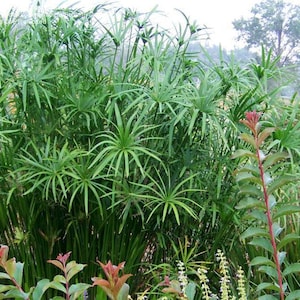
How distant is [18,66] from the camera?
5.02 ft

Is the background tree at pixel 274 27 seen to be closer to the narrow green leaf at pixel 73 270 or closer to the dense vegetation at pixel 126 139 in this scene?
the dense vegetation at pixel 126 139

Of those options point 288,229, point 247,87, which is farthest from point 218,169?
point 288,229

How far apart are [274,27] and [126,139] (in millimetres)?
1112

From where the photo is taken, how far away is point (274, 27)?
6.98ft

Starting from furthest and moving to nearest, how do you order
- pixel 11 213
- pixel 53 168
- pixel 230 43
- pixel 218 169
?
1. pixel 230 43
2. pixel 11 213
3. pixel 218 169
4. pixel 53 168

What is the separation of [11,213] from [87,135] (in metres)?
0.42

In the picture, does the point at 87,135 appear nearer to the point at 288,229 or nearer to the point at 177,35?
the point at 177,35

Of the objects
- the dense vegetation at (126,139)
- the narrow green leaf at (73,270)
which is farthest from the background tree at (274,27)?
the narrow green leaf at (73,270)

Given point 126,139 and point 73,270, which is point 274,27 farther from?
point 73,270

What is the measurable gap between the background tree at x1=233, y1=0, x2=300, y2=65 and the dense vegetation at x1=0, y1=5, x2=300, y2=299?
451 millimetres

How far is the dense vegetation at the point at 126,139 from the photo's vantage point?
4.72ft

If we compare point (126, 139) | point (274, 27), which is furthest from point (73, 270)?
point (274, 27)

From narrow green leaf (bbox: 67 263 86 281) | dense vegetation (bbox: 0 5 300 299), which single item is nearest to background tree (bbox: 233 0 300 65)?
dense vegetation (bbox: 0 5 300 299)

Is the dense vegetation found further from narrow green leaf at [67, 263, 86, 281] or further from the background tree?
narrow green leaf at [67, 263, 86, 281]
